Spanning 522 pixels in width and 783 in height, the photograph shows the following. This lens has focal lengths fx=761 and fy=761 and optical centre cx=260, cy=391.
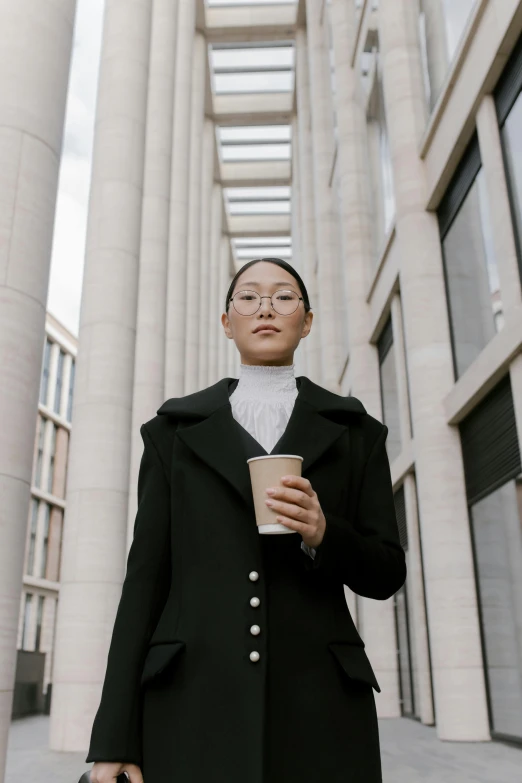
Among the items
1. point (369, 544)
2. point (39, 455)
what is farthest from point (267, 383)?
point (39, 455)

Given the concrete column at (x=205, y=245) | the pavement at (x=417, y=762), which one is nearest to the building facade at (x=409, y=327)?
the pavement at (x=417, y=762)

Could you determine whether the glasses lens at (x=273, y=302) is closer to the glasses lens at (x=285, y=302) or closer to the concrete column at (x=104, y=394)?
the glasses lens at (x=285, y=302)

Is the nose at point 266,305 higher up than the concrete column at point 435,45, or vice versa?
the concrete column at point 435,45

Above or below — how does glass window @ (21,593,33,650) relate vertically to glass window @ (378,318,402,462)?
below

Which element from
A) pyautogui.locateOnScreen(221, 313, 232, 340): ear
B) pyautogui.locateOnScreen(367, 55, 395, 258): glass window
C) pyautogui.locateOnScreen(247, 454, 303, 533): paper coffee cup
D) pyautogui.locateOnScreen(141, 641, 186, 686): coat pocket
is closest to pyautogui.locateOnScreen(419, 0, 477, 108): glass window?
pyautogui.locateOnScreen(367, 55, 395, 258): glass window

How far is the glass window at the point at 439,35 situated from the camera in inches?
475

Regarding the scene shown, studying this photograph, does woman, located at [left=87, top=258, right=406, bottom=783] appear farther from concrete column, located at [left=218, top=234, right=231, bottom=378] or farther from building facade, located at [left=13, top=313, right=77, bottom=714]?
concrete column, located at [left=218, top=234, right=231, bottom=378]

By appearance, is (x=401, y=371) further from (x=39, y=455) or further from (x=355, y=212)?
(x=39, y=455)

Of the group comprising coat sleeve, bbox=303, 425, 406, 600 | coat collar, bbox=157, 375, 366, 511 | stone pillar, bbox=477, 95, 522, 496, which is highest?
stone pillar, bbox=477, 95, 522, 496

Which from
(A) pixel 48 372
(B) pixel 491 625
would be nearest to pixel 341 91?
(B) pixel 491 625

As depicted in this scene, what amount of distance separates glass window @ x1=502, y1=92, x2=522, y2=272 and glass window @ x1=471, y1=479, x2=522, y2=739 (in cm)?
349

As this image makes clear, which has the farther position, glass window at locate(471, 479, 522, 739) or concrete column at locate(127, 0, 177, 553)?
concrete column at locate(127, 0, 177, 553)

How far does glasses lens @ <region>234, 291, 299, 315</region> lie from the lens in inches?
91.4

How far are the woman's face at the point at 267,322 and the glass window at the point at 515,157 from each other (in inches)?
322
